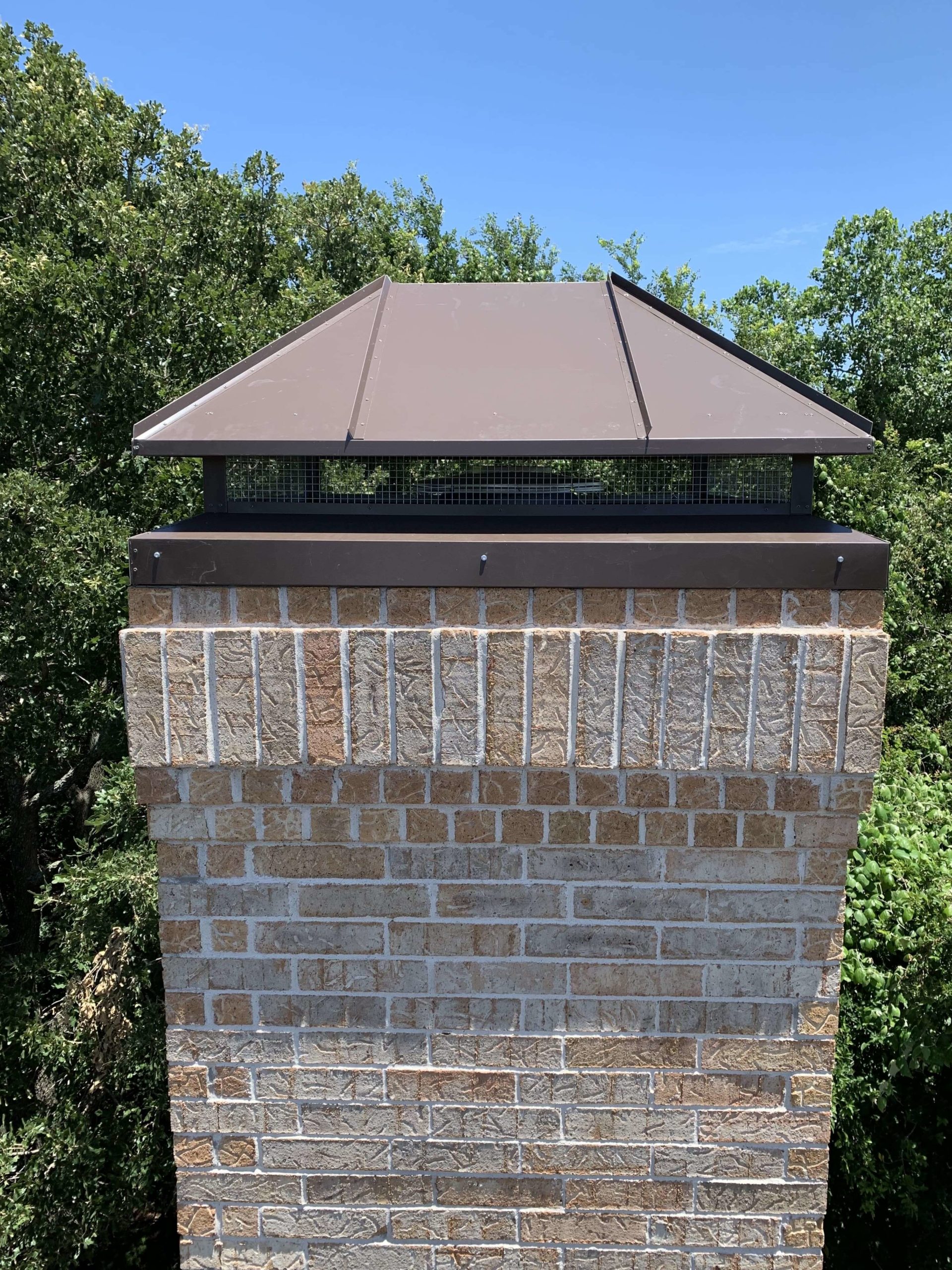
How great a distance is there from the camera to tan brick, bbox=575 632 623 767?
173 cm

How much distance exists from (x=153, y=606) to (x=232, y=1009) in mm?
957

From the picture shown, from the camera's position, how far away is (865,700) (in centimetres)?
171

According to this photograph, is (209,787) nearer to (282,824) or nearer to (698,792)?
(282,824)

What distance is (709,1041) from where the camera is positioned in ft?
6.31

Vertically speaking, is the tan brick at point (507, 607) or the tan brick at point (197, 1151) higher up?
the tan brick at point (507, 607)

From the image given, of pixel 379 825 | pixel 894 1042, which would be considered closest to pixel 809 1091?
pixel 379 825

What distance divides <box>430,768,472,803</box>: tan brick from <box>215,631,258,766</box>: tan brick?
0.39 metres

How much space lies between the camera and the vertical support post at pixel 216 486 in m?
2.04

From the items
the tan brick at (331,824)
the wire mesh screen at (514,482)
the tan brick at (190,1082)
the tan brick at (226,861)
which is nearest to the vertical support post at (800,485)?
the wire mesh screen at (514,482)

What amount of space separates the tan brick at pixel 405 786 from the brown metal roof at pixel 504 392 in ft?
2.33

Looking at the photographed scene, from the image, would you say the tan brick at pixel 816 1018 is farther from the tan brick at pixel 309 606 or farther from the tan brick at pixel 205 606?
the tan brick at pixel 205 606

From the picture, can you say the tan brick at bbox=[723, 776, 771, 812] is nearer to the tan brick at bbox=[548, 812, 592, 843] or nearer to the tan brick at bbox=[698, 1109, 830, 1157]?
the tan brick at bbox=[548, 812, 592, 843]

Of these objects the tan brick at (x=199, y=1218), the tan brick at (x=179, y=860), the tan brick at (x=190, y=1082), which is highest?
the tan brick at (x=179, y=860)

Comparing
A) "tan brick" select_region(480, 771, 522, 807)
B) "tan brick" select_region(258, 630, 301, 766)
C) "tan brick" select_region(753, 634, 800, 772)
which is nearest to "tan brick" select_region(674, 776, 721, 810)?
"tan brick" select_region(753, 634, 800, 772)
